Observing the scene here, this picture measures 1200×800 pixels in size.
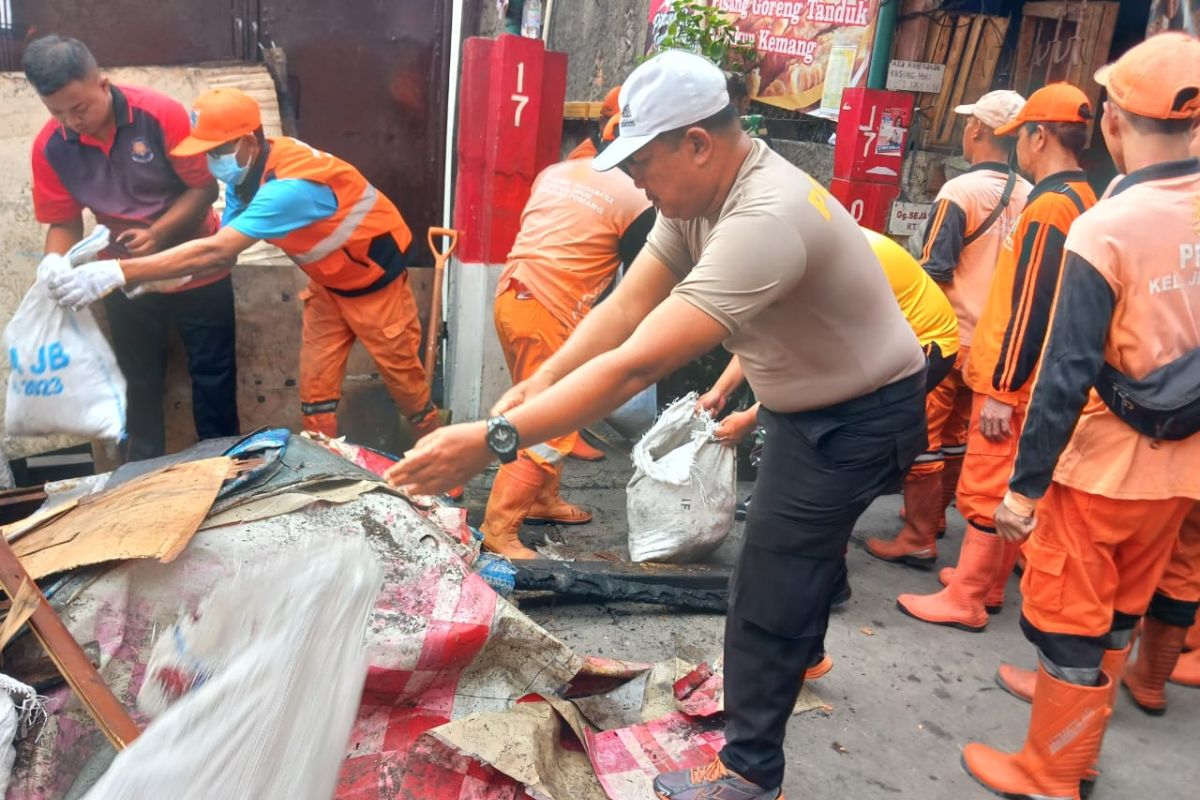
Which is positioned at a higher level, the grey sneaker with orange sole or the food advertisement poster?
the food advertisement poster

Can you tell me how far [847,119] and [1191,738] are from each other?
353 centimetres

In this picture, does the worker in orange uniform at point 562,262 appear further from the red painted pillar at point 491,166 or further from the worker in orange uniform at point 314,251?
the red painted pillar at point 491,166

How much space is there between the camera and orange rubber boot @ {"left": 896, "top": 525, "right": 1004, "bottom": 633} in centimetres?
352

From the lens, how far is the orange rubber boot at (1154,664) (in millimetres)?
2941

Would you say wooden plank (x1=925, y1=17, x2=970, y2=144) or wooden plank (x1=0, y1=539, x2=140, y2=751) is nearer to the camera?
wooden plank (x1=0, y1=539, x2=140, y2=751)

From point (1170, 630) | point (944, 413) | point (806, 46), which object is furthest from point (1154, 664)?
point (806, 46)

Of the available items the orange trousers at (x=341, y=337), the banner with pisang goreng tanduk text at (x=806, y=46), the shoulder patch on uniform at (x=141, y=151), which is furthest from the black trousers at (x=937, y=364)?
the shoulder patch on uniform at (x=141, y=151)

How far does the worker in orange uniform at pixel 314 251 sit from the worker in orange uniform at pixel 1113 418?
116 inches

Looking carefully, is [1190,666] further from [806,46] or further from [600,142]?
[806,46]

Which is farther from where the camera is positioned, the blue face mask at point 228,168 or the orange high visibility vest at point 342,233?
the orange high visibility vest at point 342,233

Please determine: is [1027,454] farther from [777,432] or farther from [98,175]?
[98,175]

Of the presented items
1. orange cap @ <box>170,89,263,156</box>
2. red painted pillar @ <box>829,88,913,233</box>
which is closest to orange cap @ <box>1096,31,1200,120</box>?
red painted pillar @ <box>829,88,913,233</box>

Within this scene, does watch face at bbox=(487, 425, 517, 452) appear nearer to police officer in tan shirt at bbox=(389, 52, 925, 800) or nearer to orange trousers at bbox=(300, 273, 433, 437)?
police officer in tan shirt at bbox=(389, 52, 925, 800)

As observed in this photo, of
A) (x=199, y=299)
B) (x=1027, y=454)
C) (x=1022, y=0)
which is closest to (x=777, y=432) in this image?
(x=1027, y=454)
